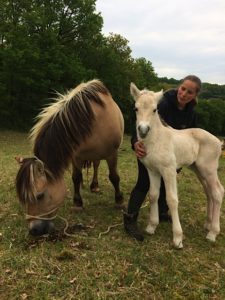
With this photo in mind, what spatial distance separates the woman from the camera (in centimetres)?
443

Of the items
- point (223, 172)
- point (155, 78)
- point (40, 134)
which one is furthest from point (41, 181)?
point (155, 78)

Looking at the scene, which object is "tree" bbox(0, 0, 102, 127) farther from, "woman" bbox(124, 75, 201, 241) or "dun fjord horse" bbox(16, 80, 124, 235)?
"woman" bbox(124, 75, 201, 241)

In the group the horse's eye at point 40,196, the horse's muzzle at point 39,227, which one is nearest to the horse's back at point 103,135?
the horse's eye at point 40,196

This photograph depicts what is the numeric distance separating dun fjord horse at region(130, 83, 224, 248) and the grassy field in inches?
11.5

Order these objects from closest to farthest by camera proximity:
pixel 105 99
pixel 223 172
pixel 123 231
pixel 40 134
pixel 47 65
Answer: pixel 40 134 < pixel 123 231 < pixel 105 99 < pixel 223 172 < pixel 47 65

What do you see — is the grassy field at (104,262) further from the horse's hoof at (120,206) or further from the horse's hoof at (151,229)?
the horse's hoof at (120,206)

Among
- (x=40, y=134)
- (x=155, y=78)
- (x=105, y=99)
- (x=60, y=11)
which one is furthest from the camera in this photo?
(x=155, y=78)

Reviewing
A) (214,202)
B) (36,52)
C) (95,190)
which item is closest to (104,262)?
(214,202)

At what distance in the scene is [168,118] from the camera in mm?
4895

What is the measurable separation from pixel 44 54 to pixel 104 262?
2328 cm

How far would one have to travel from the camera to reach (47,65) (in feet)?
83.4

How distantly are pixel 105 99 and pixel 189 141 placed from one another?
5.34 ft

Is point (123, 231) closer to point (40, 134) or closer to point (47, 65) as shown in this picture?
point (40, 134)

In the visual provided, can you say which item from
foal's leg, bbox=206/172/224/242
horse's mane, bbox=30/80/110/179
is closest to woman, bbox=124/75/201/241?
horse's mane, bbox=30/80/110/179
